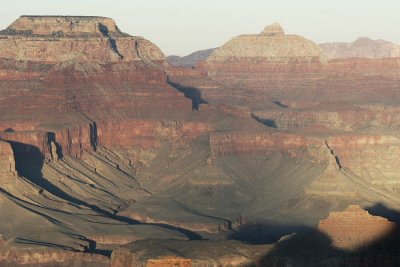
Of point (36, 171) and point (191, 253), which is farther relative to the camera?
point (36, 171)

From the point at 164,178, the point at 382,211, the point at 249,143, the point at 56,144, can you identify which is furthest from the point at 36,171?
the point at 382,211

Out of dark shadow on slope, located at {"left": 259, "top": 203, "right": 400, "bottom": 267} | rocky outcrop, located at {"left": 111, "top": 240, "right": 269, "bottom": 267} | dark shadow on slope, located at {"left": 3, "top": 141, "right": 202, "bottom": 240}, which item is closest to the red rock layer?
dark shadow on slope, located at {"left": 3, "top": 141, "right": 202, "bottom": 240}

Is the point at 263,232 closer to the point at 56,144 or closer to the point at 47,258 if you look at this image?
the point at 47,258

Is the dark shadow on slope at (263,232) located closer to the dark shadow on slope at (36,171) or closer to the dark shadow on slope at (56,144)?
the dark shadow on slope at (36,171)

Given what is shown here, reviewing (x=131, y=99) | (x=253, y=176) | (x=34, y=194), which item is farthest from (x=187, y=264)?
(x=131, y=99)

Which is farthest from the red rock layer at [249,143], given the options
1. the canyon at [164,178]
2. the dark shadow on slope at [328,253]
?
the dark shadow on slope at [328,253]

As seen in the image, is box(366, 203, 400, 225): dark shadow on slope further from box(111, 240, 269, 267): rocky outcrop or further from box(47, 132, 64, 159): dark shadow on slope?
box(47, 132, 64, 159): dark shadow on slope
